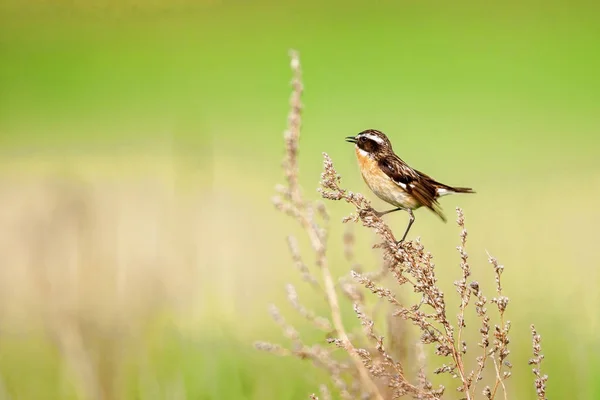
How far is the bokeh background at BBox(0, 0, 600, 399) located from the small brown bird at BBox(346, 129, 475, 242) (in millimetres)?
181

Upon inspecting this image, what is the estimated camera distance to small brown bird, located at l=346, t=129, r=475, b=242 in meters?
4.82

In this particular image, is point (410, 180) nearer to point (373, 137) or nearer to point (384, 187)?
point (384, 187)

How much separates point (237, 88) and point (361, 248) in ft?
48.9

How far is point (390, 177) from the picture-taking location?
485 cm

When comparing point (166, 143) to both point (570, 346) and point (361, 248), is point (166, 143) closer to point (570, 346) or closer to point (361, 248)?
point (361, 248)

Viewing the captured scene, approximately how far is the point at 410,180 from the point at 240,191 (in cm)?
745

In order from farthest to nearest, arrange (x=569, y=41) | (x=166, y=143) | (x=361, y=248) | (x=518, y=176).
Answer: (x=569, y=41)
(x=166, y=143)
(x=518, y=176)
(x=361, y=248)

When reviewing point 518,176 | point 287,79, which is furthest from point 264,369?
point 287,79

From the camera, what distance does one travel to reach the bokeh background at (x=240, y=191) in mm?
5754

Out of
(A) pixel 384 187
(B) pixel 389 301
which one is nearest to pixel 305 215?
(B) pixel 389 301

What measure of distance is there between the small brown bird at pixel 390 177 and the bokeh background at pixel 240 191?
0.18 metres

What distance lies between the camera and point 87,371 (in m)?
5.07

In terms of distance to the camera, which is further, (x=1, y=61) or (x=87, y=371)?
(x=1, y=61)

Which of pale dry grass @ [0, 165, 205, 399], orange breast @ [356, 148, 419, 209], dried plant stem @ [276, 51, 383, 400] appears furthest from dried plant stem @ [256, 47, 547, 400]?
pale dry grass @ [0, 165, 205, 399]
